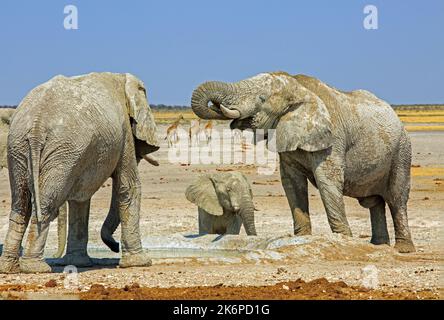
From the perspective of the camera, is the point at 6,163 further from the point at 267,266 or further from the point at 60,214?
the point at 267,266

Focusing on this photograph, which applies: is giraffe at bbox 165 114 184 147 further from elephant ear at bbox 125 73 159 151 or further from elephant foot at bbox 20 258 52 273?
elephant foot at bbox 20 258 52 273

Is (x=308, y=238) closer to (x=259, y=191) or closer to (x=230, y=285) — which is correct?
(x=230, y=285)

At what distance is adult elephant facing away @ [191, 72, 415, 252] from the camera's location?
13.1 meters

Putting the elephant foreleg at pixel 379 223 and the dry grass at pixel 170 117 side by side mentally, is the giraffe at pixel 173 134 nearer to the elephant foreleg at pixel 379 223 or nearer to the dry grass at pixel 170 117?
the dry grass at pixel 170 117

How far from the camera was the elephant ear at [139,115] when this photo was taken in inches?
480

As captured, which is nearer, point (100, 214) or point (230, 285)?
point (230, 285)

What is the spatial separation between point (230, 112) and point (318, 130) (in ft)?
3.44

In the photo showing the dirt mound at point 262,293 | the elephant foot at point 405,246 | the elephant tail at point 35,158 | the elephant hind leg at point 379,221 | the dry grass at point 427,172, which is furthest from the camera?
the dry grass at point 427,172

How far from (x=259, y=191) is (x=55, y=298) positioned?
13812 mm

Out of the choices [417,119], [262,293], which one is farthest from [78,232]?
[417,119]

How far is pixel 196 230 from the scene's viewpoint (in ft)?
57.2

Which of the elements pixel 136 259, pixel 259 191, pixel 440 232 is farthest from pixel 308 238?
pixel 259 191

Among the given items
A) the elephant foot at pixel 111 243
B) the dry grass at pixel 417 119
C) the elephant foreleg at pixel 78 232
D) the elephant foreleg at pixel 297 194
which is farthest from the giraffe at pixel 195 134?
the elephant foreleg at pixel 78 232

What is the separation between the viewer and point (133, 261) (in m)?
12.2
